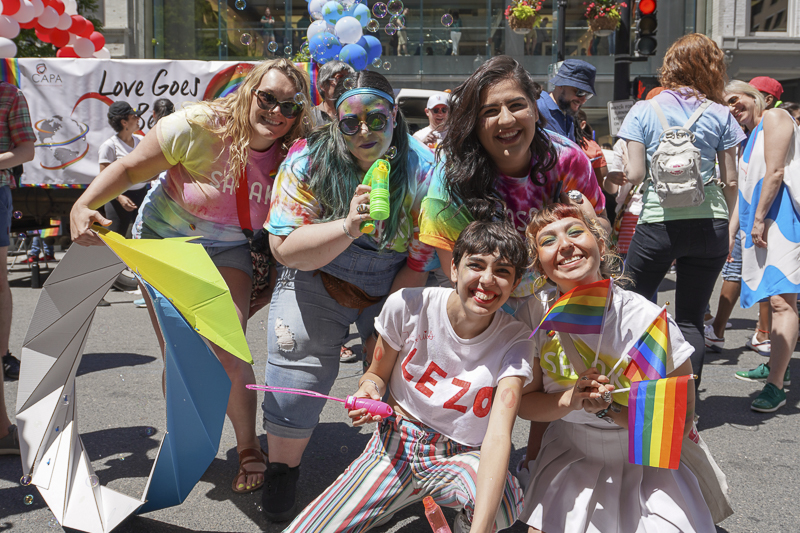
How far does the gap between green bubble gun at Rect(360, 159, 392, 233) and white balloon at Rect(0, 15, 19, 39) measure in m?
7.32

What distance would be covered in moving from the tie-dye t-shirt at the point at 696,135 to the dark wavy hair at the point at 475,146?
47.9 inches

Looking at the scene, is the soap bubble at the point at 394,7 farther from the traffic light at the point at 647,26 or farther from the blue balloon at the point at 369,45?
the traffic light at the point at 647,26

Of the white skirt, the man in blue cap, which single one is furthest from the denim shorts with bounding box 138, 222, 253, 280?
the man in blue cap

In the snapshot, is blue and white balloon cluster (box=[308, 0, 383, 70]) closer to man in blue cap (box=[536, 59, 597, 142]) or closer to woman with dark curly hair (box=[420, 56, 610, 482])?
man in blue cap (box=[536, 59, 597, 142])

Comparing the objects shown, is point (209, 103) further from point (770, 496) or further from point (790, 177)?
point (790, 177)

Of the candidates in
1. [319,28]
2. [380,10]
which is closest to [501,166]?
[380,10]

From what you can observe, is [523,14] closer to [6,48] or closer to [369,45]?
[369,45]

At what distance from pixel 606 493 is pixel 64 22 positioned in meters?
9.07

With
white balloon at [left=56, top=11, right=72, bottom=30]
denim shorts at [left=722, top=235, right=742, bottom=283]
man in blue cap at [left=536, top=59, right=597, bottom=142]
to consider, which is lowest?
denim shorts at [left=722, top=235, right=742, bottom=283]

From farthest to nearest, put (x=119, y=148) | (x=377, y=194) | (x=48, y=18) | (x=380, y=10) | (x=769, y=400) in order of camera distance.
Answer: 1. (x=48, y=18)
2. (x=119, y=148)
3. (x=380, y=10)
4. (x=769, y=400)
5. (x=377, y=194)

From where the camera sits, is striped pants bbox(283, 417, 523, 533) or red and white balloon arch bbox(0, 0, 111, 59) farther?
red and white balloon arch bbox(0, 0, 111, 59)

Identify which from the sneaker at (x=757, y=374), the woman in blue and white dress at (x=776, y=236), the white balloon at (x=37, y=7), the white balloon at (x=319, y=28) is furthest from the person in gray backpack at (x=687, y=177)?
the white balloon at (x=37, y=7)

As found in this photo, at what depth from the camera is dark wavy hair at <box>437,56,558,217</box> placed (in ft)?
6.81

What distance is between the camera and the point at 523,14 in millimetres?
11352
